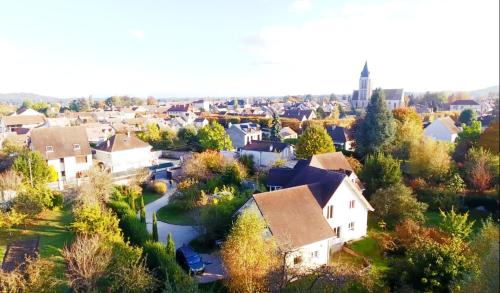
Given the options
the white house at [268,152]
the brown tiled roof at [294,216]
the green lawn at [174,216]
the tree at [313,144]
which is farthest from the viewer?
the white house at [268,152]

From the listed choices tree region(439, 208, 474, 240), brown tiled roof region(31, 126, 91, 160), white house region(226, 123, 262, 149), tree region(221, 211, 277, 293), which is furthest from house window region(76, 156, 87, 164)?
tree region(439, 208, 474, 240)

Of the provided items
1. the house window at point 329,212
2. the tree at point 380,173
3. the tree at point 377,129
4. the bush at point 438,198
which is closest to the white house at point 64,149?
the house window at point 329,212

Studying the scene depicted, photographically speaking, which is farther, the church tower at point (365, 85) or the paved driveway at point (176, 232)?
Result: the church tower at point (365, 85)

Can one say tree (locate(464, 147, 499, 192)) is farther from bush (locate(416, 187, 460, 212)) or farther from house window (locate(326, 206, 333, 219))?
house window (locate(326, 206, 333, 219))

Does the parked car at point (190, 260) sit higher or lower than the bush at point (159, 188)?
lower

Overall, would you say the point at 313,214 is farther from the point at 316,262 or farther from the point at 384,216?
the point at 384,216

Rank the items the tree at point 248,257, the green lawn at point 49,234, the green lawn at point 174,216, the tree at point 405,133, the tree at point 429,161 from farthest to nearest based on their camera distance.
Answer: the tree at point 405,133 → the tree at point 429,161 → the green lawn at point 174,216 → the green lawn at point 49,234 → the tree at point 248,257

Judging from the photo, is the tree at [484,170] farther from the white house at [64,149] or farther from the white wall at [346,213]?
the white house at [64,149]

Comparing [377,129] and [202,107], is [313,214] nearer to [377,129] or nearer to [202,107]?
[377,129]
